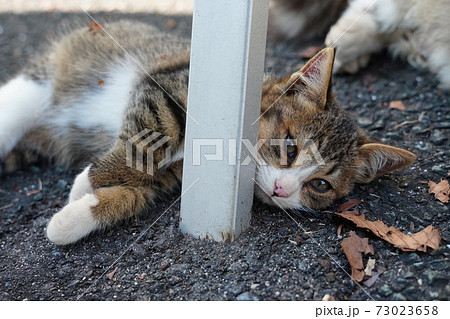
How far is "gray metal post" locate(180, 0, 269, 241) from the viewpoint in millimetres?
1732

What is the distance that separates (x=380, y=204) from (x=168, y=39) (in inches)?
71.1

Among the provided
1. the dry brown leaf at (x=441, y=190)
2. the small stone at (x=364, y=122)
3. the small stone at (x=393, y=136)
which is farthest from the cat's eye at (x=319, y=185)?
the small stone at (x=364, y=122)

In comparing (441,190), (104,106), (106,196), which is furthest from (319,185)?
(104,106)

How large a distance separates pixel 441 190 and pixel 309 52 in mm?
1891

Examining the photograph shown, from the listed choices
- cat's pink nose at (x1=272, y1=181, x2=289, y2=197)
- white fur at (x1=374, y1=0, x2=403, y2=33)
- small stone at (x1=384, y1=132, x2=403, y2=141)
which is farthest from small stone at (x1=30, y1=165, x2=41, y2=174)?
white fur at (x1=374, y1=0, x2=403, y2=33)

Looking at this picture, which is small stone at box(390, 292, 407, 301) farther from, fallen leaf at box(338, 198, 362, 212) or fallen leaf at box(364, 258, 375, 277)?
fallen leaf at box(338, 198, 362, 212)

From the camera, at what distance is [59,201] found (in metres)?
2.59

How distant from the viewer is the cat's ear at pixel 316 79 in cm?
220

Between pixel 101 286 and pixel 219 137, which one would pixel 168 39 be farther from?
pixel 101 286

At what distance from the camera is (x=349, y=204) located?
2293mm

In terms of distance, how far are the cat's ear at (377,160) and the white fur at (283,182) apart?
300 mm

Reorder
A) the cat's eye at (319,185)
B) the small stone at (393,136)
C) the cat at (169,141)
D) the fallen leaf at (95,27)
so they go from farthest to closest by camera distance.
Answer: the fallen leaf at (95,27), the small stone at (393,136), the cat's eye at (319,185), the cat at (169,141)

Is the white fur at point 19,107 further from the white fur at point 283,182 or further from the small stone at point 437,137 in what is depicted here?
the small stone at point 437,137

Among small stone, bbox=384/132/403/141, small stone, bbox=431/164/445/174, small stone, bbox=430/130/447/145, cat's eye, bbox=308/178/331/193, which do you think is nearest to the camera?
cat's eye, bbox=308/178/331/193
